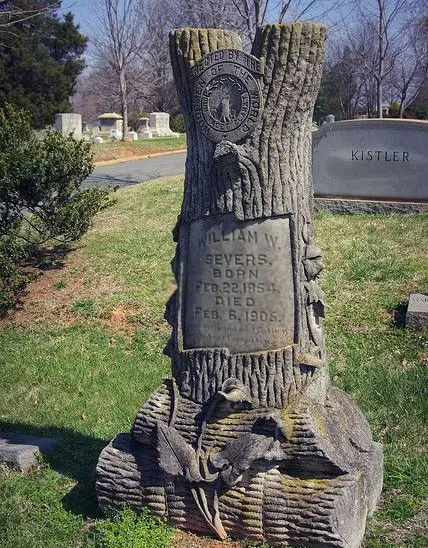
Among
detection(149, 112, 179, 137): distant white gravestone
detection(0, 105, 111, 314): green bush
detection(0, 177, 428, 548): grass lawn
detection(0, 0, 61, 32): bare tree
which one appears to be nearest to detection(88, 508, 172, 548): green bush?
detection(0, 177, 428, 548): grass lawn

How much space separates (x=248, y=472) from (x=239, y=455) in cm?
12

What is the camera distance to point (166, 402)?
4.75 meters

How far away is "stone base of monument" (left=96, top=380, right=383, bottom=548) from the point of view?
13.7ft

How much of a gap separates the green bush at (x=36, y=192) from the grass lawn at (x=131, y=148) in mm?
13926

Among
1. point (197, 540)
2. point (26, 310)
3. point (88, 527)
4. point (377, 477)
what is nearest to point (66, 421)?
point (88, 527)

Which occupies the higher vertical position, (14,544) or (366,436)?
(366,436)

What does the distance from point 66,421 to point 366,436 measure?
9.47 ft

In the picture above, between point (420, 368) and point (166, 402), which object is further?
point (420, 368)

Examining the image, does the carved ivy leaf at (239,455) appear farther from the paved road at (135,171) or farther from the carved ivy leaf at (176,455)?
the paved road at (135,171)

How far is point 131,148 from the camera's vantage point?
2884cm

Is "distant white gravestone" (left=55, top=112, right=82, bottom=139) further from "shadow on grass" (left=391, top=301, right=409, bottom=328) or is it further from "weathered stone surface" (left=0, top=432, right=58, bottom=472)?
"weathered stone surface" (left=0, top=432, right=58, bottom=472)

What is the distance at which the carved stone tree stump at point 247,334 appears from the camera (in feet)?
14.0

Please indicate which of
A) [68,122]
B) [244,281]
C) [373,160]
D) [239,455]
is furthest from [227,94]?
[68,122]

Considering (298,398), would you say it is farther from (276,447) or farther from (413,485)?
(413,485)
